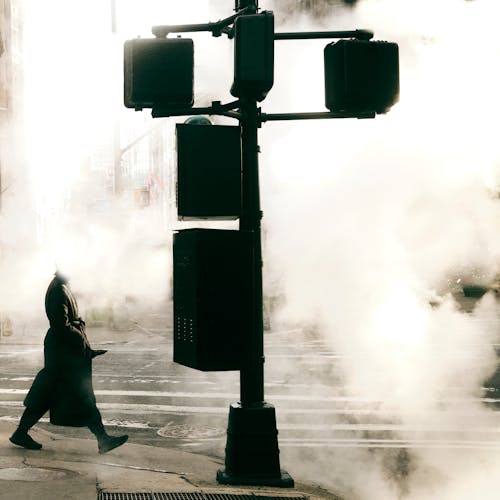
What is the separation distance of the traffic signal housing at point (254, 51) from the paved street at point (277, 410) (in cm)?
349

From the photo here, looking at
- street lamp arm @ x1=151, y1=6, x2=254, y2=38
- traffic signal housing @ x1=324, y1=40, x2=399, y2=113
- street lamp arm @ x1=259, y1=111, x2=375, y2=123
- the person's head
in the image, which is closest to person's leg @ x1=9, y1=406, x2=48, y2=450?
the person's head

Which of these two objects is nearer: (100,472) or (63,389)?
(100,472)

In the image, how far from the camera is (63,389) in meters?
7.12

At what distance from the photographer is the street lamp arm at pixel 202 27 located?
5.93 m

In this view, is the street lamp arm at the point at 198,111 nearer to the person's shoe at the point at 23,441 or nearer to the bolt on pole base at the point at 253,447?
the bolt on pole base at the point at 253,447

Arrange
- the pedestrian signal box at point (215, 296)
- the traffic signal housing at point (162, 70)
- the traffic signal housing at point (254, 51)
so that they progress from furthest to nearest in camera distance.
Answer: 1. the traffic signal housing at point (162, 70)
2. the traffic signal housing at point (254, 51)
3. the pedestrian signal box at point (215, 296)

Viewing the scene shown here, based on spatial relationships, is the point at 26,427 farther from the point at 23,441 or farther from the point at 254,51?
the point at 254,51

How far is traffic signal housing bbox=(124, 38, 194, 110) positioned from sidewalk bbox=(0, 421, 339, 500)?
2.85m

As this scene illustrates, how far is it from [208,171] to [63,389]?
2.67m

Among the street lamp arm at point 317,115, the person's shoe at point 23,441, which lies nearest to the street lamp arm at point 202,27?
the street lamp arm at point 317,115

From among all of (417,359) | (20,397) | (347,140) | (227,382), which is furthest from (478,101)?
(20,397)

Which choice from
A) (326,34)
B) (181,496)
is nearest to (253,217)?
(326,34)

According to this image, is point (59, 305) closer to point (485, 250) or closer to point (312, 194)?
point (312, 194)

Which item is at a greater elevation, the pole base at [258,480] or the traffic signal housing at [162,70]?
the traffic signal housing at [162,70]
